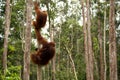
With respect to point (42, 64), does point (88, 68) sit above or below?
below

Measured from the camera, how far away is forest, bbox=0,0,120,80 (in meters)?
7.77

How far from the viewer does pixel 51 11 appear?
24.2 metres

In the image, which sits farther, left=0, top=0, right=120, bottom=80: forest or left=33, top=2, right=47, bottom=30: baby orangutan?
left=0, top=0, right=120, bottom=80: forest

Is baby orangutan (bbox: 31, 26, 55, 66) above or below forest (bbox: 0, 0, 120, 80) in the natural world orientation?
above

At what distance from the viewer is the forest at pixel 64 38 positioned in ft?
25.5

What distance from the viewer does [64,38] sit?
92.9ft

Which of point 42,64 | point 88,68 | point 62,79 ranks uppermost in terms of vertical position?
point 42,64

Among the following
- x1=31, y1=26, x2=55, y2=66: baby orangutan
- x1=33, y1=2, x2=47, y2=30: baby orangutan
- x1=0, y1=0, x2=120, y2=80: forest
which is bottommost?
x1=0, y1=0, x2=120, y2=80: forest

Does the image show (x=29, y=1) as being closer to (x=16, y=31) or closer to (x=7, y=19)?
(x=7, y=19)

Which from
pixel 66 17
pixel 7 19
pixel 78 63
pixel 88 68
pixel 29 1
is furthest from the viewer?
pixel 66 17

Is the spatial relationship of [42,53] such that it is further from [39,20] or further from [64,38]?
[64,38]

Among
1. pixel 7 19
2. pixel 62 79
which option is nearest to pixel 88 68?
pixel 7 19

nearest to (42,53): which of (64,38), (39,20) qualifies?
(39,20)

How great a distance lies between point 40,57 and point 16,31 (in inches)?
871
